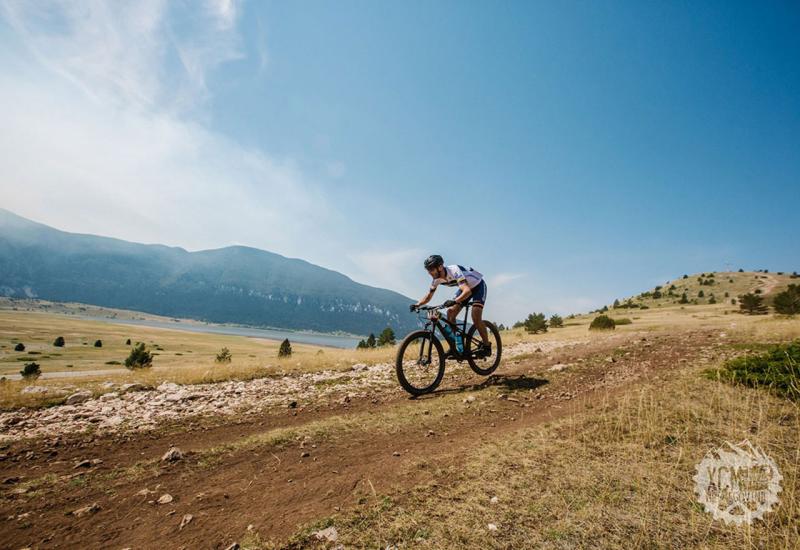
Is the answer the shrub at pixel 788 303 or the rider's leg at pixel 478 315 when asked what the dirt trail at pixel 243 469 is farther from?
the shrub at pixel 788 303

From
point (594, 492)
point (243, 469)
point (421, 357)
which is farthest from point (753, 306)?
point (243, 469)

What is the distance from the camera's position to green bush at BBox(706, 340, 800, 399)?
6.64 m

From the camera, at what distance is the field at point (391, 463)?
3.18 metres

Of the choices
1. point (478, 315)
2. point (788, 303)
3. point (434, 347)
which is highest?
point (788, 303)

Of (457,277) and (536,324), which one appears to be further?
(536,324)

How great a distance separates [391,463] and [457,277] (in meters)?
5.71

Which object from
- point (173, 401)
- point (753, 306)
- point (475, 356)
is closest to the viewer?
point (173, 401)

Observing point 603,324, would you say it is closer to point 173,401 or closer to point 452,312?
point 452,312

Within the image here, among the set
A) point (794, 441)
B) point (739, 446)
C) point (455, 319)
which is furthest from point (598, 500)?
point (455, 319)

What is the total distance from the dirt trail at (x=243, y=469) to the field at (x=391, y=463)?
30mm

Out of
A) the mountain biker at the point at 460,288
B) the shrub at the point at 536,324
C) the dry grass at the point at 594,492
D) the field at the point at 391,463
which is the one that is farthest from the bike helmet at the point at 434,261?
the shrub at the point at 536,324

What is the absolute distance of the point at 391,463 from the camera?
469 centimetres

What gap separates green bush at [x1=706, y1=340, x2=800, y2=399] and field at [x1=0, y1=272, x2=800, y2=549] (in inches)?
14.0

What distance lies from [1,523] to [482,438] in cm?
610
